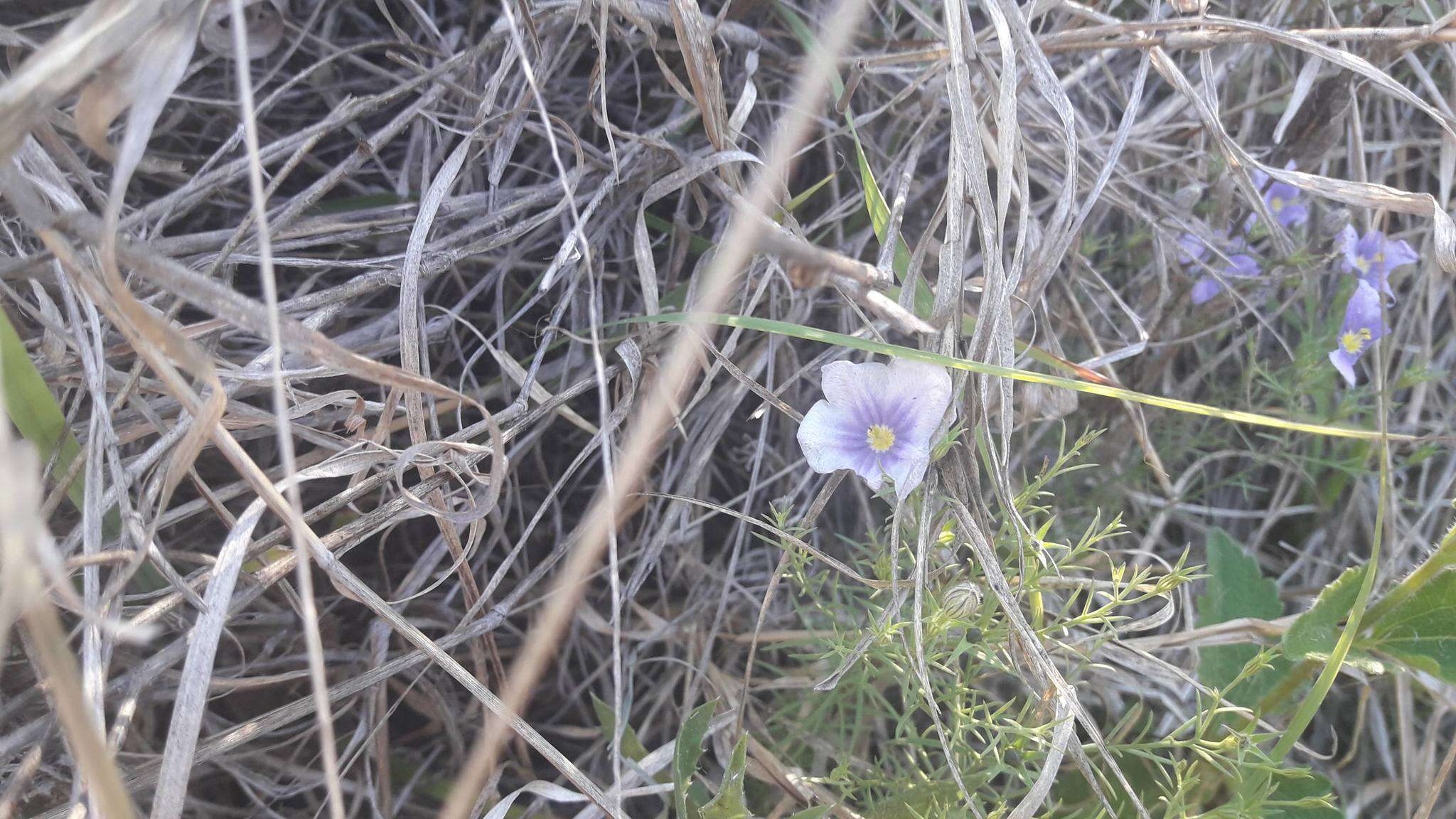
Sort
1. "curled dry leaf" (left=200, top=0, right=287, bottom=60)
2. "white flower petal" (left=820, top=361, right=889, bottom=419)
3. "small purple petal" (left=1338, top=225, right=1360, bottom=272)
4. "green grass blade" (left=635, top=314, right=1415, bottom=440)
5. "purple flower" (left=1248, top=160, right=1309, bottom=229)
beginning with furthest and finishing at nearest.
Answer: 1. "purple flower" (left=1248, top=160, right=1309, bottom=229)
2. "small purple petal" (left=1338, top=225, right=1360, bottom=272)
3. "curled dry leaf" (left=200, top=0, right=287, bottom=60)
4. "white flower petal" (left=820, top=361, right=889, bottom=419)
5. "green grass blade" (left=635, top=314, right=1415, bottom=440)

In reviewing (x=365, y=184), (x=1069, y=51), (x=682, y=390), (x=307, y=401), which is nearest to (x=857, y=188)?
(x=1069, y=51)

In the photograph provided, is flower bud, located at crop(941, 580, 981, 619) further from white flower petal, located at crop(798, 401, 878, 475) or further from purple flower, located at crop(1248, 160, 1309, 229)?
purple flower, located at crop(1248, 160, 1309, 229)

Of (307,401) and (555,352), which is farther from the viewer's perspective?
(555,352)

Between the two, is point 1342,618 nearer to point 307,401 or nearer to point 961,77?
point 961,77

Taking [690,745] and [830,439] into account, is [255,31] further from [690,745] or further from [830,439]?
[690,745]

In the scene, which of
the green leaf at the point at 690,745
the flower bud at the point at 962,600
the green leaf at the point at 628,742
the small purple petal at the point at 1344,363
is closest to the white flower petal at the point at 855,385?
the flower bud at the point at 962,600

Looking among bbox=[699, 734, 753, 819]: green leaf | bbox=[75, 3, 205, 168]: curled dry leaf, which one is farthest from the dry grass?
bbox=[699, 734, 753, 819]: green leaf
